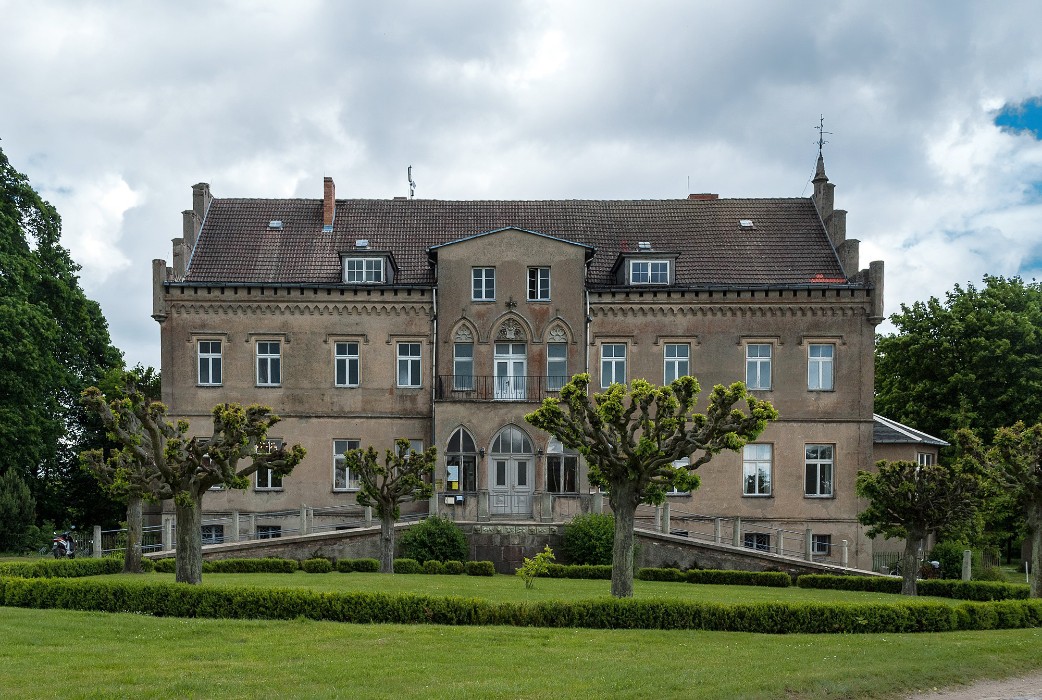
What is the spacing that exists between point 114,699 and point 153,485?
40.9 feet

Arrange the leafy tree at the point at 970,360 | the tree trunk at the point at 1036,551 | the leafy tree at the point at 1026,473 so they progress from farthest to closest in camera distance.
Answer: the leafy tree at the point at 970,360 → the leafy tree at the point at 1026,473 → the tree trunk at the point at 1036,551

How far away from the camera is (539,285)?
40.6m

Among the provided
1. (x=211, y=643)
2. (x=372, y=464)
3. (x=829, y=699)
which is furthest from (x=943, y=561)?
(x=211, y=643)

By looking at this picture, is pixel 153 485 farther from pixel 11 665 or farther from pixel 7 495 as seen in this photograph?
pixel 7 495

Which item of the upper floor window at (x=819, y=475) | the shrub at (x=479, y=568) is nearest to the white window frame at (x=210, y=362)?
the shrub at (x=479, y=568)

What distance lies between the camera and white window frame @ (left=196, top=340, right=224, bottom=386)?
133ft

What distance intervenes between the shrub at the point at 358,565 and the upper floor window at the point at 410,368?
32.9ft

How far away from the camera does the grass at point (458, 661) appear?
44.3ft

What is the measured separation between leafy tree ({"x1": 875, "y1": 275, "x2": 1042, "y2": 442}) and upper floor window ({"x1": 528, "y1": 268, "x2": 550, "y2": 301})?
19500 mm

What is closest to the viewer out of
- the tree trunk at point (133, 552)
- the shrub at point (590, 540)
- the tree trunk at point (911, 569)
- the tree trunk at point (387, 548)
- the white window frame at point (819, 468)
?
the tree trunk at point (133, 552)

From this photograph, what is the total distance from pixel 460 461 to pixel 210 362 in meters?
10.5

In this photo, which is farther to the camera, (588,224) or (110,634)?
(588,224)

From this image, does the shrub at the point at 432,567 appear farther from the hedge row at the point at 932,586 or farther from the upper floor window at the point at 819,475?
the upper floor window at the point at 819,475

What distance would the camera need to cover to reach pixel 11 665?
47.8ft
